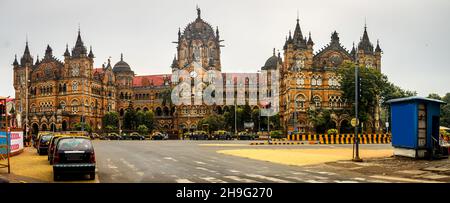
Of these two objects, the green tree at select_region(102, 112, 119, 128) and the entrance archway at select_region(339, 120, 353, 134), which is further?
the green tree at select_region(102, 112, 119, 128)

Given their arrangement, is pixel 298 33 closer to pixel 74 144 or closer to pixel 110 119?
pixel 110 119

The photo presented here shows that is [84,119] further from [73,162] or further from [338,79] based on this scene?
[73,162]

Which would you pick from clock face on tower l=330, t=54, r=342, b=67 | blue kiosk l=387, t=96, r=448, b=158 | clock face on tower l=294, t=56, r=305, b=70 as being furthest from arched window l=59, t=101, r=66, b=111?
blue kiosk l=387, t=96, r=448, b=158

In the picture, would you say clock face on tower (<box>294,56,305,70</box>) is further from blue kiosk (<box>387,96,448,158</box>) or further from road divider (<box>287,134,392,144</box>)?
blue kiosk (<box>387,96,448,158</box>)

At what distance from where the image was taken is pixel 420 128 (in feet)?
86.9

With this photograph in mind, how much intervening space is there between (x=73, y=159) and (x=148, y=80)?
11264 centimetres

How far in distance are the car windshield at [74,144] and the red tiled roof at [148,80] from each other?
355 feet

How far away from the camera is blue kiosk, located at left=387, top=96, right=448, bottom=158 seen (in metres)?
26.2

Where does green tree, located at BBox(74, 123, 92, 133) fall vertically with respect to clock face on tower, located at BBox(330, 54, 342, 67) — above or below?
below

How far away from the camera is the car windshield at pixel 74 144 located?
57.3ft

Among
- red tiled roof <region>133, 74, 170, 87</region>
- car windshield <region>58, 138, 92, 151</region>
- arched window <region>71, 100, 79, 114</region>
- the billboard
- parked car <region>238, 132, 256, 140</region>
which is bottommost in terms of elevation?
parked car <region>238, 132, 256, 140</region>

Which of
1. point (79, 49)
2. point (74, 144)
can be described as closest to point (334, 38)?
point (79, 49)
